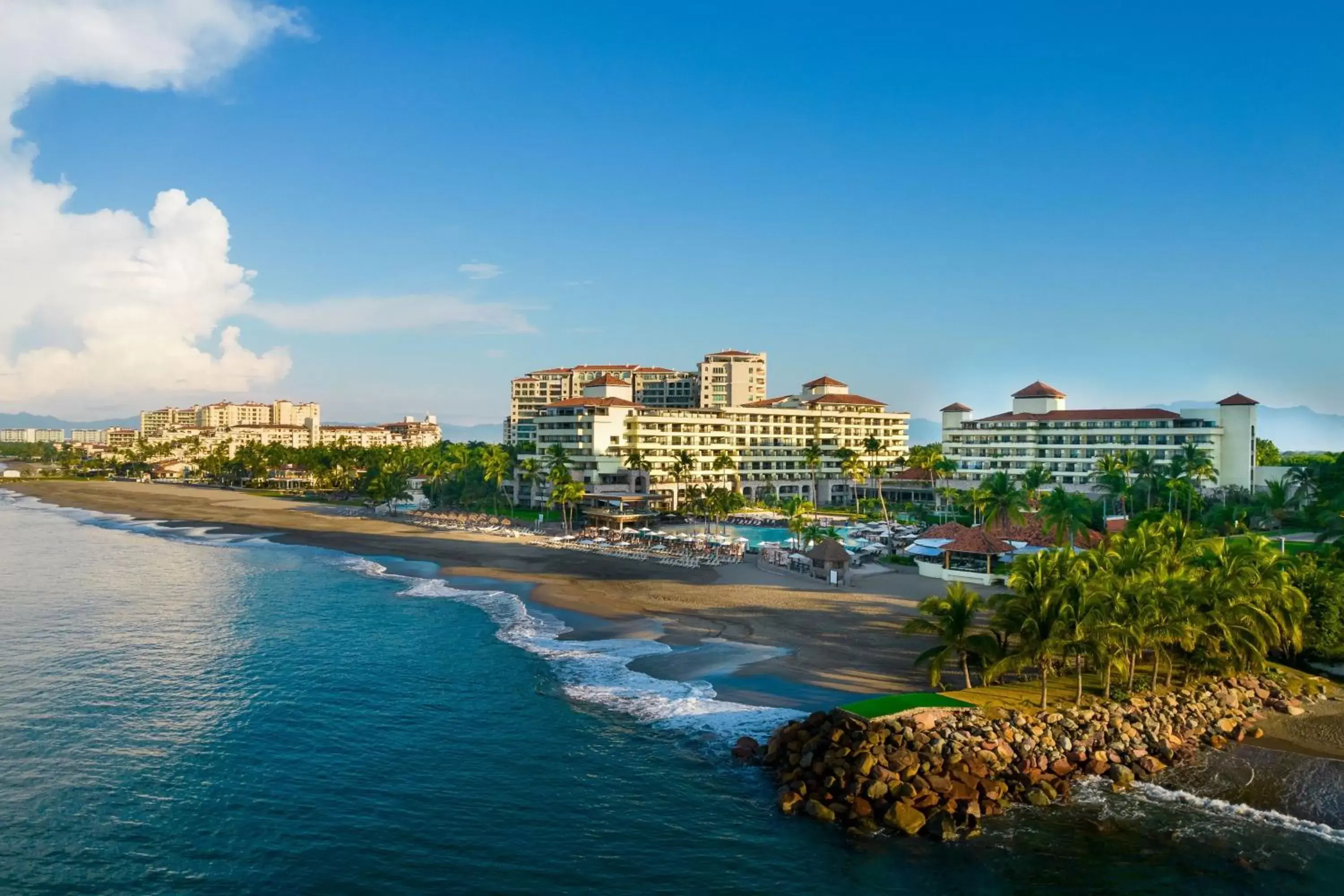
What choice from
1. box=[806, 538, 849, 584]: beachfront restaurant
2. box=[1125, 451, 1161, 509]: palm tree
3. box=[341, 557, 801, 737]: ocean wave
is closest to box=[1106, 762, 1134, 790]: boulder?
box=[341, 557, 801, 737]: ocean wave

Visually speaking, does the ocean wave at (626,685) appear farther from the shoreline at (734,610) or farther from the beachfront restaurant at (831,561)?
the beachfront restaurant at (831,561)

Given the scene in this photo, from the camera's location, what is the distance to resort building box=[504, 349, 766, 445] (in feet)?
538

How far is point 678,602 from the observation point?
52.8 m

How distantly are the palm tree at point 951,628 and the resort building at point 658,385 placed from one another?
122 metres

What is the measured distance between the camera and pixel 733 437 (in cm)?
12169

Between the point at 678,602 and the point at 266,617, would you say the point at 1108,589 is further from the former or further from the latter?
the point at 266,617

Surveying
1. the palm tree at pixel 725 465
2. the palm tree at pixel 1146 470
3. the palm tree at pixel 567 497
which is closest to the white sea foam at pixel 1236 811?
the palm tree at pixel 1146 470

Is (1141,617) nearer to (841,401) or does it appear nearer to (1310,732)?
(1310,732)

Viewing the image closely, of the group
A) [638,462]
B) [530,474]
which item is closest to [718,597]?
[638,462]

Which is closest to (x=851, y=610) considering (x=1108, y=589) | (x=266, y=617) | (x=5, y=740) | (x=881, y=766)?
(x=1108, y=589)

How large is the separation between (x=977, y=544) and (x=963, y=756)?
30512 mm

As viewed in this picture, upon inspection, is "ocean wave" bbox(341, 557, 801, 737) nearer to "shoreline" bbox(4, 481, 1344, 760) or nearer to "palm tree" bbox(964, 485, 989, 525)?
"shoreline" bbox(4, 481, 1344, 760)

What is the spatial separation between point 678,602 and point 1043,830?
30312 mm

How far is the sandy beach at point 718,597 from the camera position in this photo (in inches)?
1511
